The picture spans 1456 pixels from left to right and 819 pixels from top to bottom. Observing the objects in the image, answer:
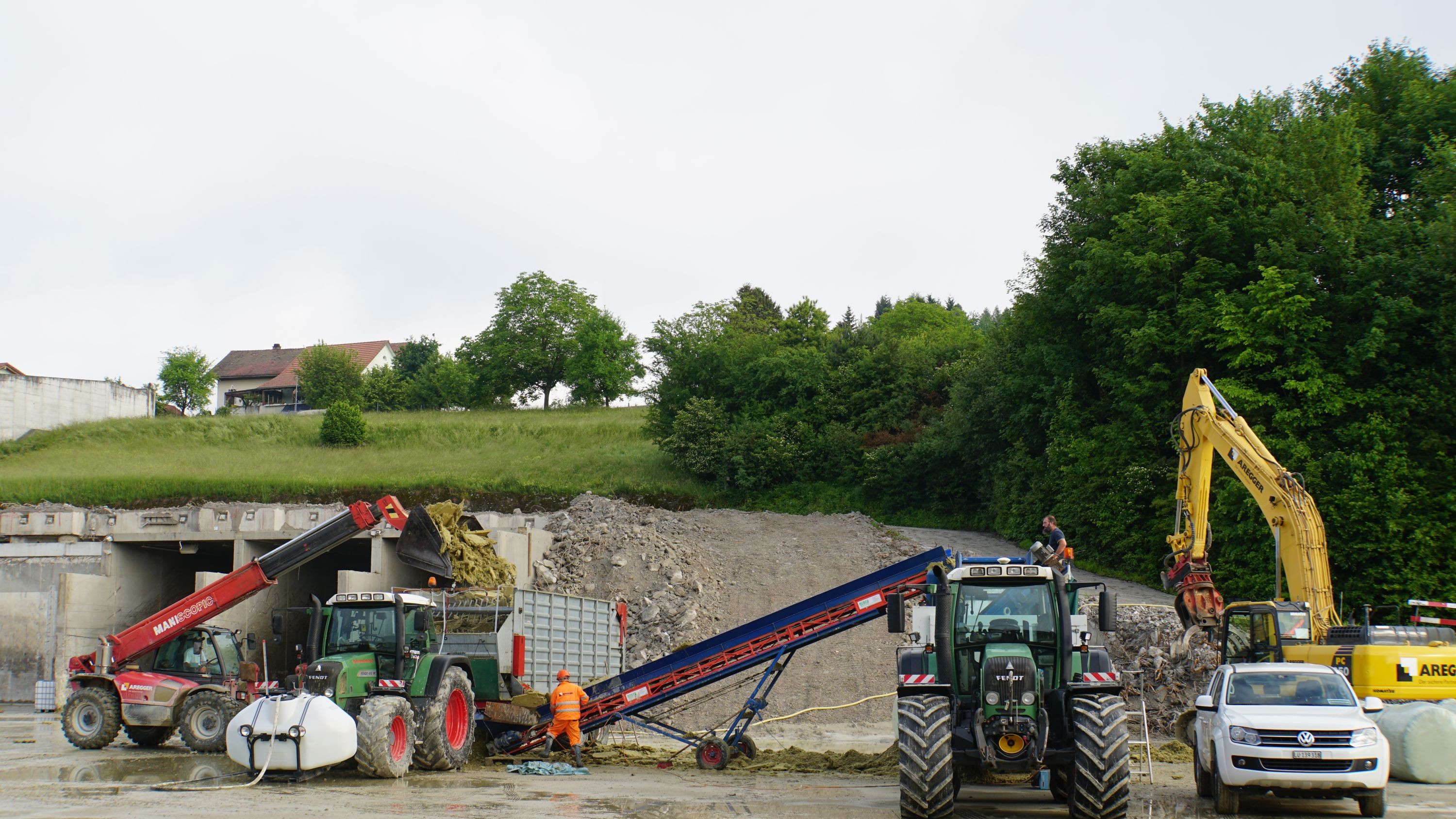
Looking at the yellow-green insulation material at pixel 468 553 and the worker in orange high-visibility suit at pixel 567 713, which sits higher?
the yellow-green insulation material at pixel 468 553

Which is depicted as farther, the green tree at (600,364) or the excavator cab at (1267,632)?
the green tree at (600,364)

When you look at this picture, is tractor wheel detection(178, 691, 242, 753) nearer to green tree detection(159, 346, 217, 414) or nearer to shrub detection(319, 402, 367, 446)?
shrub detection(319, 402, 367, 446)

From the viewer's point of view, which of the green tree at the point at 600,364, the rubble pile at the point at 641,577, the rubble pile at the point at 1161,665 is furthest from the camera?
the green tree at the point at 600,364

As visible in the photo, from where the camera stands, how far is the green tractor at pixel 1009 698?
9.98 meters

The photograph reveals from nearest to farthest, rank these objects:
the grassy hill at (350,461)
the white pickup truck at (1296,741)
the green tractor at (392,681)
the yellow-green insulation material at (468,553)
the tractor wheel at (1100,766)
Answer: the tractor wheel at (1100,766) → the white pickup truck at (1296,741) → the green tractor at (392,681) → the yellow-green insulation material at (468,553) → the grassy hill at (350,461)

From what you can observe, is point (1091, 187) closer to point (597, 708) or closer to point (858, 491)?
point (858, 491)

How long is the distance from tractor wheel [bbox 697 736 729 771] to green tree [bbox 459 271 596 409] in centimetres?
6109

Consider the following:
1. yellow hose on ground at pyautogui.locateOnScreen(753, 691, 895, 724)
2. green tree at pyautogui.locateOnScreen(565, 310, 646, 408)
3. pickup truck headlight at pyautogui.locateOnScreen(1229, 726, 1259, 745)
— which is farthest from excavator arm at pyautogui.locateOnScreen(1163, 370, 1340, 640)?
green tree at pyautogui.locateOnScreen(565, 310, 646, 408)

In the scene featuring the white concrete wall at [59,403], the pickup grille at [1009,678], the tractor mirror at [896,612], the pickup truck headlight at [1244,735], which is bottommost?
the pickup truck headlight at [1244,735]

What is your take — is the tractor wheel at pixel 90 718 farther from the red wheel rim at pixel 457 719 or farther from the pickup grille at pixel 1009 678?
the pickup grille at pixel 1009 678

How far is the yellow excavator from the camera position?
47.8 feet

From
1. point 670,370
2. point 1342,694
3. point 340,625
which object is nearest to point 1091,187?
point 670,370

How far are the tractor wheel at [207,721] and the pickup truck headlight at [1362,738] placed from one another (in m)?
15.6

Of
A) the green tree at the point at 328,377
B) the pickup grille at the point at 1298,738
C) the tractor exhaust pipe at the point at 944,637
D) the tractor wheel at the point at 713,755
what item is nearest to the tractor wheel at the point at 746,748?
the tractor wheel at the point at 713,755
